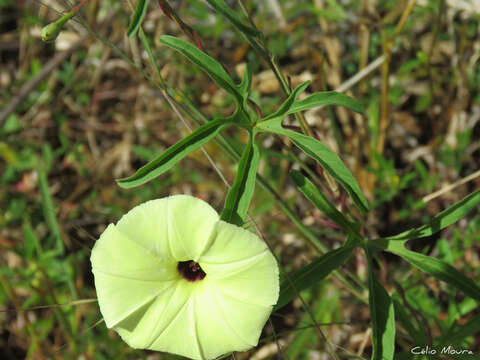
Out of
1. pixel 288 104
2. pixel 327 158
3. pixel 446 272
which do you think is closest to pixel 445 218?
pixel 446 272

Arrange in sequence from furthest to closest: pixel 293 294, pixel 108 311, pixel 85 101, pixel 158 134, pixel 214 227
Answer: pixel 85 101
pixel 158 134
pixel 293 294
pixel 108 311
pixel 214 227

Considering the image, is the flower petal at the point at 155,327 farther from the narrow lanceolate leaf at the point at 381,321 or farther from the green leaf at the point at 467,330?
the green leaf at the point at 467,330

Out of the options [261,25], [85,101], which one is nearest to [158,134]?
[85,101]

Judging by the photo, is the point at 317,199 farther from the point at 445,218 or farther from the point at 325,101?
the point at 445,218

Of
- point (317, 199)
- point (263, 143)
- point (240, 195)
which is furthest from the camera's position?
point (263, 143)

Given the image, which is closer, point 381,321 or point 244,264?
point 244,264

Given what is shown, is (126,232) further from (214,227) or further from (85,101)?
(85,101)
